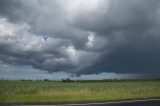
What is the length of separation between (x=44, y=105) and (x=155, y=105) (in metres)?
8.51

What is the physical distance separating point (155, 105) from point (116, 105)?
9.76 feet

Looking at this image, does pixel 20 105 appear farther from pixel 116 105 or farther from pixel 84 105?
pixel 116 105

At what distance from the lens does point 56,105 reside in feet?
70.3

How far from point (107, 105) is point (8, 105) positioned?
7.58 metres

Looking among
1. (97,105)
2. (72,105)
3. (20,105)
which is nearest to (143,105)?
(97,105)

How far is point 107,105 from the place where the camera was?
21.6 m

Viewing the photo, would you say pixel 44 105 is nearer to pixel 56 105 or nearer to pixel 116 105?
pixel 56 105

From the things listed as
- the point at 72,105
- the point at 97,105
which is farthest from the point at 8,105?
the point at 97,105

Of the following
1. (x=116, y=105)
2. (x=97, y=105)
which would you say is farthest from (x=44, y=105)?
(x=116, y=105)

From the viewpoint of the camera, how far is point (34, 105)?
68.5 ft

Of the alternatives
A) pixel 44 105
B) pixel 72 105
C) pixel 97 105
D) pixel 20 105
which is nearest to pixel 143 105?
pixel 97 105

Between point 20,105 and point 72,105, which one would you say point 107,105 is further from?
point 20,105

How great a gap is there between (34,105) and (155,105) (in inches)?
365

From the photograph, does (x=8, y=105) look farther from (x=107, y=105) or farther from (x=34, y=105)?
(x=107, y=105)
